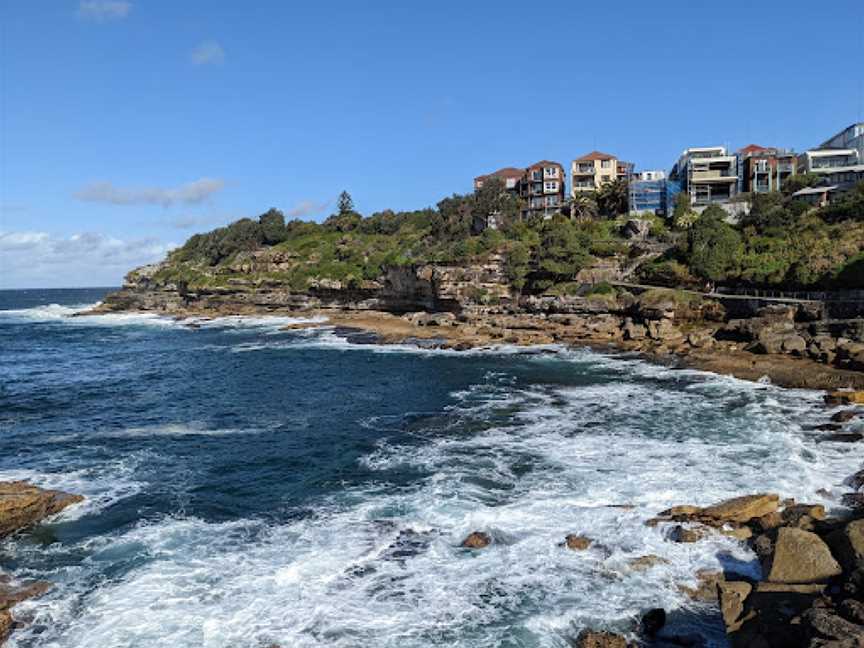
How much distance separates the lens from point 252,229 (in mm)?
125438

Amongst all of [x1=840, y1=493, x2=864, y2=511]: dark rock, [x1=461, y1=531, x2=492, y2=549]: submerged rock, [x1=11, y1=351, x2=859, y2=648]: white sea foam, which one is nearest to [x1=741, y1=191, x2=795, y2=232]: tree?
[x1=11, y1=351, x2=859, y2=648]: white sea foam

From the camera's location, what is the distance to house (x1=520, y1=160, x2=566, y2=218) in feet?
333

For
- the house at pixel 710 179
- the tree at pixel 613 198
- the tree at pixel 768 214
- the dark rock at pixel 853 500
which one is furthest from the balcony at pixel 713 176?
the dark rock at pixel 853 500

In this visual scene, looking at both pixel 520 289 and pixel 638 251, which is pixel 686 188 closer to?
pixel 638 251

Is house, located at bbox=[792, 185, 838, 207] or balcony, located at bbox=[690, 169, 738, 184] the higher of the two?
balcony, located at bbox=[690, 169, 738, 184]

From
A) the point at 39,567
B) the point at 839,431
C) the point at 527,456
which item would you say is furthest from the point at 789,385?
the point at 39,567

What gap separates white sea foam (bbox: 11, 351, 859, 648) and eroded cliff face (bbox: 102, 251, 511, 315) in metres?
44.4

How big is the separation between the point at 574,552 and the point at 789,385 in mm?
26430

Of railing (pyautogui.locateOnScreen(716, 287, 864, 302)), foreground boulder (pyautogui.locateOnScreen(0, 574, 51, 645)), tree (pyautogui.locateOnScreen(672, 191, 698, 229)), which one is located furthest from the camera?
tree (pyautogui.locateOnScreen(672, 191, 698, 229))

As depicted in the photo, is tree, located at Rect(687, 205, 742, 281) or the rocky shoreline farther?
tree, located at Rect(687, 205, 742, 281)

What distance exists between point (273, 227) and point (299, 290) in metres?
36.2

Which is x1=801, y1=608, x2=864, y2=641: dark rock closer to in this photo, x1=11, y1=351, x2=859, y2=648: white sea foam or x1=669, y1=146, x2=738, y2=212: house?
x1=11, y1=351, x2=859, y2=648: white sea foam

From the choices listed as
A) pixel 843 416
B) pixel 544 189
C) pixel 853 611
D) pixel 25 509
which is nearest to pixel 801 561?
pixel 853 611

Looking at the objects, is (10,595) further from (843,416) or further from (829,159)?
(829,159)
